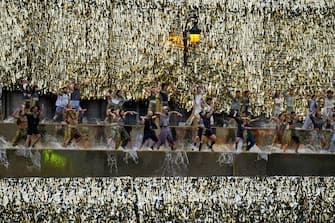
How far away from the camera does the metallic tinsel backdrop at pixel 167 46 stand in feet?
48.6

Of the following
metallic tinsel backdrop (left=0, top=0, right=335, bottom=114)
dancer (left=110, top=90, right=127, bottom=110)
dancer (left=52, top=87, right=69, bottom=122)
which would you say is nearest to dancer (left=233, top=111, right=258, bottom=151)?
dancer (left=110, top=90, right=127, bottom=110)

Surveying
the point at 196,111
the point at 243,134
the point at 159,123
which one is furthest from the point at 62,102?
the point at 243,134

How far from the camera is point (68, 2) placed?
1505cm

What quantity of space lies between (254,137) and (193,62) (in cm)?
459

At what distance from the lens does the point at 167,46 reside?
51.0 feet

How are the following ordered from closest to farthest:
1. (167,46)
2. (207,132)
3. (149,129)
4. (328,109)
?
(149,129) < (207,132) < (328,109) < (167,46)

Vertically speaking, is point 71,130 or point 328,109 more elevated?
point 328,109

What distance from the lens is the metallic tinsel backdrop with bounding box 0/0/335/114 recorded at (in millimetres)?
14812

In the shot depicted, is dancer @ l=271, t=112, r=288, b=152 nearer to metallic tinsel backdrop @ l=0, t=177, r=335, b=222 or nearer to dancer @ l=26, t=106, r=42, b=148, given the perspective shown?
metallic tinsel backdrop @ l=0, t=177, r=335, b=222

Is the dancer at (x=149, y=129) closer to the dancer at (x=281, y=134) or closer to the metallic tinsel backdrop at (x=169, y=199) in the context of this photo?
the metallic tinsel backdrop at (x=169, y=199)

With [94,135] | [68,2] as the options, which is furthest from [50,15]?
[94,135]

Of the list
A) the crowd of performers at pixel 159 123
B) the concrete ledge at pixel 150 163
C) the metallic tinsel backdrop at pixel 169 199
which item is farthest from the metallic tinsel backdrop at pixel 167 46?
the metallic tinsel backdrop at pixel 169 199

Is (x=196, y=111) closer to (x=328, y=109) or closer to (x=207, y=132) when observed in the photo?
(x=207, y=132)

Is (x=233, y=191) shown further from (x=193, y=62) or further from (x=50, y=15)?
(x=50, y=15)
